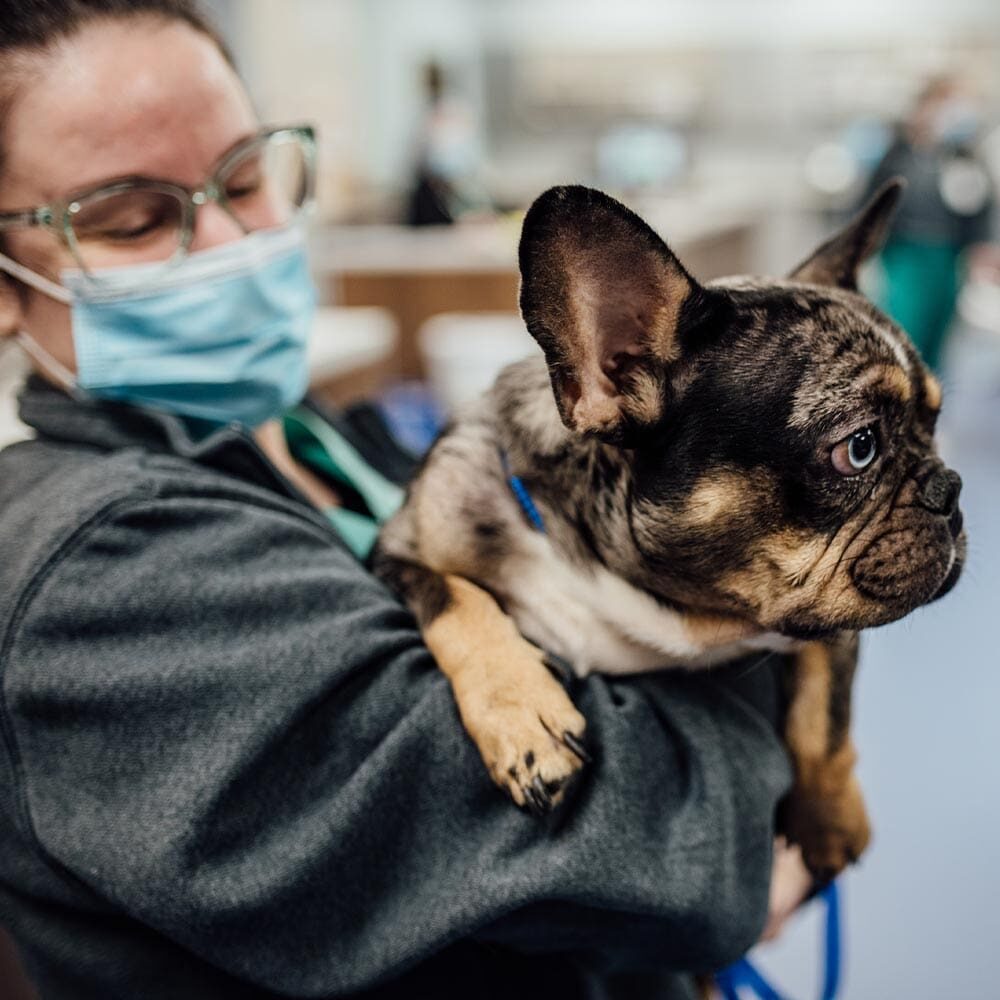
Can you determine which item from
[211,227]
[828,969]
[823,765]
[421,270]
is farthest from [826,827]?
[421,270]

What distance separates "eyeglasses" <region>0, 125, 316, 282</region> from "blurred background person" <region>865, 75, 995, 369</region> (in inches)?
216

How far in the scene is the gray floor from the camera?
2.31m

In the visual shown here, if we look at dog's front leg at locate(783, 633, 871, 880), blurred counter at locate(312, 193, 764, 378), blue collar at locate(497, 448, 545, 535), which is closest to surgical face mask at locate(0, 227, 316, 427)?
blue collar at locate(497, 448, 545, 535)

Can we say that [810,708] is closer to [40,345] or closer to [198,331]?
[198,331]

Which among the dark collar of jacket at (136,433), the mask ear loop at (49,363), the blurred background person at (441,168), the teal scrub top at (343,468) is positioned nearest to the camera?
the dark collar of jacket at (136,433)

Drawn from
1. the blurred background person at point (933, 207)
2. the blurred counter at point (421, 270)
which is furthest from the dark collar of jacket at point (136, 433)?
the blurred background person at point (933, 207)

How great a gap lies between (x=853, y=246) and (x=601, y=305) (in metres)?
0.41

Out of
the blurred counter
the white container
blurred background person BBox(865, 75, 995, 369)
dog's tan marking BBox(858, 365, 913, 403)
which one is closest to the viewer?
dog's tan marking BBox(858, 365, 913, 403)

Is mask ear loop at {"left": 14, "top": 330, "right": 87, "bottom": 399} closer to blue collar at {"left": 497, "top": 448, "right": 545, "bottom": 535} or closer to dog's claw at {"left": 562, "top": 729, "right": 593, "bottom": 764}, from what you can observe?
blue collar at {"left": 497, "top": 448, "right": 545, "bottom": 535}

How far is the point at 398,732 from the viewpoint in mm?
920

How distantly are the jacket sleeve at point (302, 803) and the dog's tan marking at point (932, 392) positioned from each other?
0.42 m

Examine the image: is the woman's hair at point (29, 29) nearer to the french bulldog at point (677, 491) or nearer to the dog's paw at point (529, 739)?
the french bulldog at point (677, 491)

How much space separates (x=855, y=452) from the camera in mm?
946

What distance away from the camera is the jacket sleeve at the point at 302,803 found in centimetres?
86
